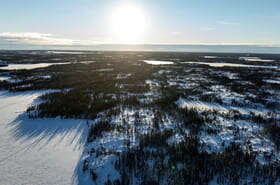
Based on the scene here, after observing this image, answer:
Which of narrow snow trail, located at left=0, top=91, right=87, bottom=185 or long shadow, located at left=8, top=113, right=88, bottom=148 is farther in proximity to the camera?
long shadow, located at left=8, top=113, right=88, bottom=148

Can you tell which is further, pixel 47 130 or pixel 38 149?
pixel 47 130

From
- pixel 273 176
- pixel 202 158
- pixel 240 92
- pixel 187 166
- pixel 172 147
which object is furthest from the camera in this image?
pixel 240 92

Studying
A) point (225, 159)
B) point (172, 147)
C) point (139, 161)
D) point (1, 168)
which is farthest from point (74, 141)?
point (225, 159)

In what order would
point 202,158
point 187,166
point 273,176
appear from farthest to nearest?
point 202,158
point 187,166
point 273,176

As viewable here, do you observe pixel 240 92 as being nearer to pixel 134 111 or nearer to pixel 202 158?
pixel 134 111

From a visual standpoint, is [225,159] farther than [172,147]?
No

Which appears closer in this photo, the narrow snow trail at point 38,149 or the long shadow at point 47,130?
the narrow snow trail at point 38,149
